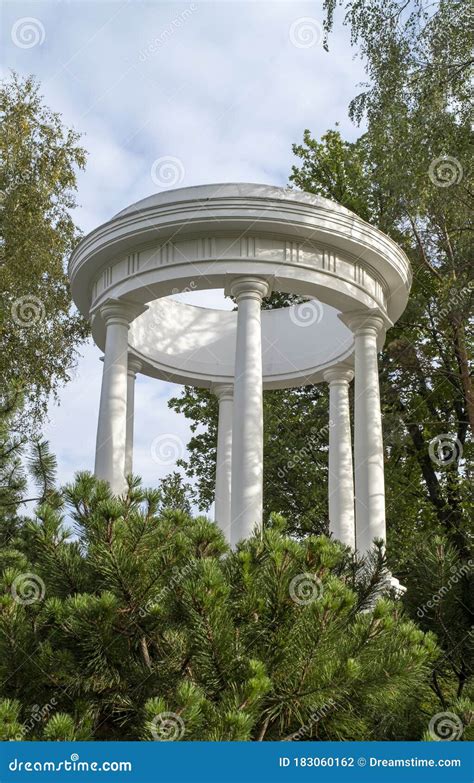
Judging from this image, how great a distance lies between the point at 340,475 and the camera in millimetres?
29125

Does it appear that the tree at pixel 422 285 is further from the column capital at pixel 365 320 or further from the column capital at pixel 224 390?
the column capital at pixel 224 390

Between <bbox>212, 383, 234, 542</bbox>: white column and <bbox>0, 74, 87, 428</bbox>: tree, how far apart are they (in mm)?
7335

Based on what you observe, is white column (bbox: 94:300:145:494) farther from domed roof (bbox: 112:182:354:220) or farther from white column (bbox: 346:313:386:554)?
white column (bbox: 346:313:386:554)

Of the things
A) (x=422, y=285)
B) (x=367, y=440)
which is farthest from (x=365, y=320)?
(x=422, y=285)

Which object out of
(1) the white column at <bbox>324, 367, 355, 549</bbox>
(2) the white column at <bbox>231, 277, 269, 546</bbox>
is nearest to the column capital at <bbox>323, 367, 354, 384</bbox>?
(1) the white column at <bbox>324, 367, 355, 549</bbox>

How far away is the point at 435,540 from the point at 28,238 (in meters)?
24.5

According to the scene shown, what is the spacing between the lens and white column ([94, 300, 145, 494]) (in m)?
23.6

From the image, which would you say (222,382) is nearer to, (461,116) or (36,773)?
(461,116)

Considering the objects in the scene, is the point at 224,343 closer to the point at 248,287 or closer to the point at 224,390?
the point at 224,390

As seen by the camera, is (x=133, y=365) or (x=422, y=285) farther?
(x=422, y=285)

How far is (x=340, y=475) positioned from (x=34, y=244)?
1453 cm

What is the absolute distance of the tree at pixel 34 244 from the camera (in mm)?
32062

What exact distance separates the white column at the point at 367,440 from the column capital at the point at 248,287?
3762 mm

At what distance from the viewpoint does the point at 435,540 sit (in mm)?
11578
